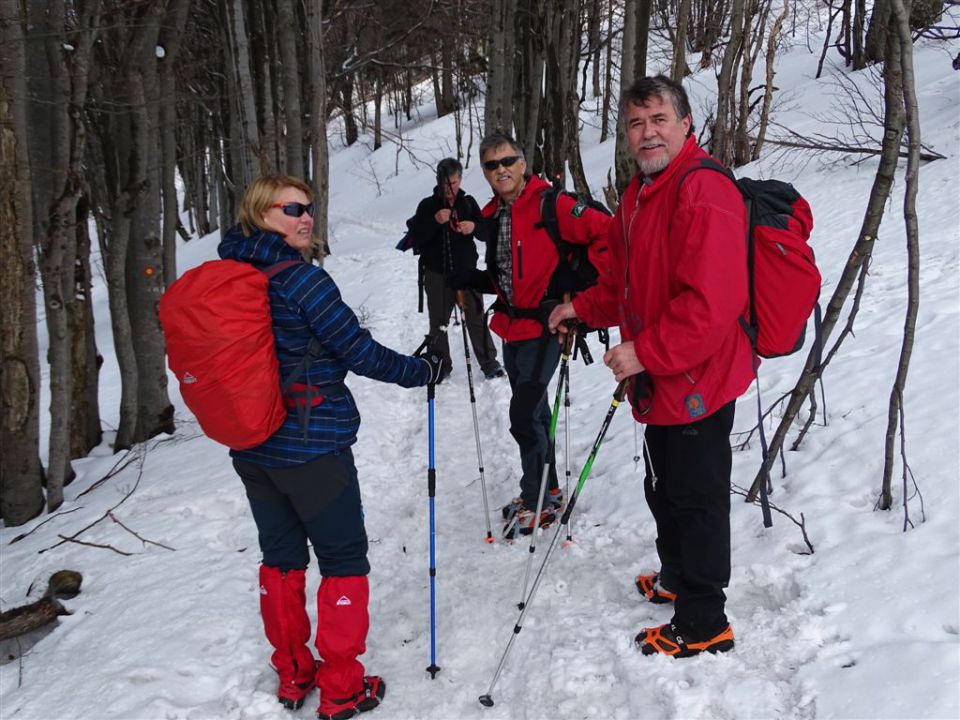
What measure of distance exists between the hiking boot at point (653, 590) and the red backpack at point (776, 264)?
1.27m

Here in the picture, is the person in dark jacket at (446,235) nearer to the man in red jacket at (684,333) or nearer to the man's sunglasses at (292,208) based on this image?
the man's sunglasses at (292,208)

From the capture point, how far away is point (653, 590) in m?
3.21

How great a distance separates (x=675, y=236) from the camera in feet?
7.91

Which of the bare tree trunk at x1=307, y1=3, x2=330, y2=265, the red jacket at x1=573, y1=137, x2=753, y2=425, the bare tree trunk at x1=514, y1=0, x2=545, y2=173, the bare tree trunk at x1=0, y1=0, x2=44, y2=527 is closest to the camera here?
the red jacket at x1=573, y1=137, x2=753, y2=425

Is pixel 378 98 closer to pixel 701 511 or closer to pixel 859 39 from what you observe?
pixel 859 39

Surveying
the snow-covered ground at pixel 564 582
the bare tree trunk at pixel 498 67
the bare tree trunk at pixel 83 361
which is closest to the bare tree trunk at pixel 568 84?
the bare tree trunk at pixel 498 67

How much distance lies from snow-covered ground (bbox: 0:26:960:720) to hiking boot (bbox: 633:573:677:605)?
6 centimetres

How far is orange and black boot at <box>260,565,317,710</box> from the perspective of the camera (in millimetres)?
2881

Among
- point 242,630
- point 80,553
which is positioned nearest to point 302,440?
point 242,630

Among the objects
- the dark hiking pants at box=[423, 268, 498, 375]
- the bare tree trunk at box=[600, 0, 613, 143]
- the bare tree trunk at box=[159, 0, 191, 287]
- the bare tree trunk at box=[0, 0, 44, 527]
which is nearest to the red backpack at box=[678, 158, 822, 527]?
the dark hiking pants at box=[423, 268, 498, 375]

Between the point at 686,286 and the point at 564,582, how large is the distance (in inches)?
72.7

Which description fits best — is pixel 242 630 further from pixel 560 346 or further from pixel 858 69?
pixel 858 69

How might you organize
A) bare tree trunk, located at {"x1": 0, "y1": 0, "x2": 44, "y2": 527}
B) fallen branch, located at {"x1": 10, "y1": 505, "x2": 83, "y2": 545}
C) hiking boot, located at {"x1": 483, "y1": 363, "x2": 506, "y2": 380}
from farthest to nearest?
hiking boot, located at {"x1": 483, "y1": 363, "x2": 506, "y2": 380} → fallen branch, located at {"x1": 10, "y1": 505, "x2": 83, "y2": 545} → bare tree trunk, located at {"x1": 0, "y1": 0, "x2": 44, "y2": 527}

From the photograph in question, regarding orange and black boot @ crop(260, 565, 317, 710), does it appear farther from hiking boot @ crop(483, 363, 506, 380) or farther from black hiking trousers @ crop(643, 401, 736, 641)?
hiking boot @ crop(483, 363, 506, 380)
